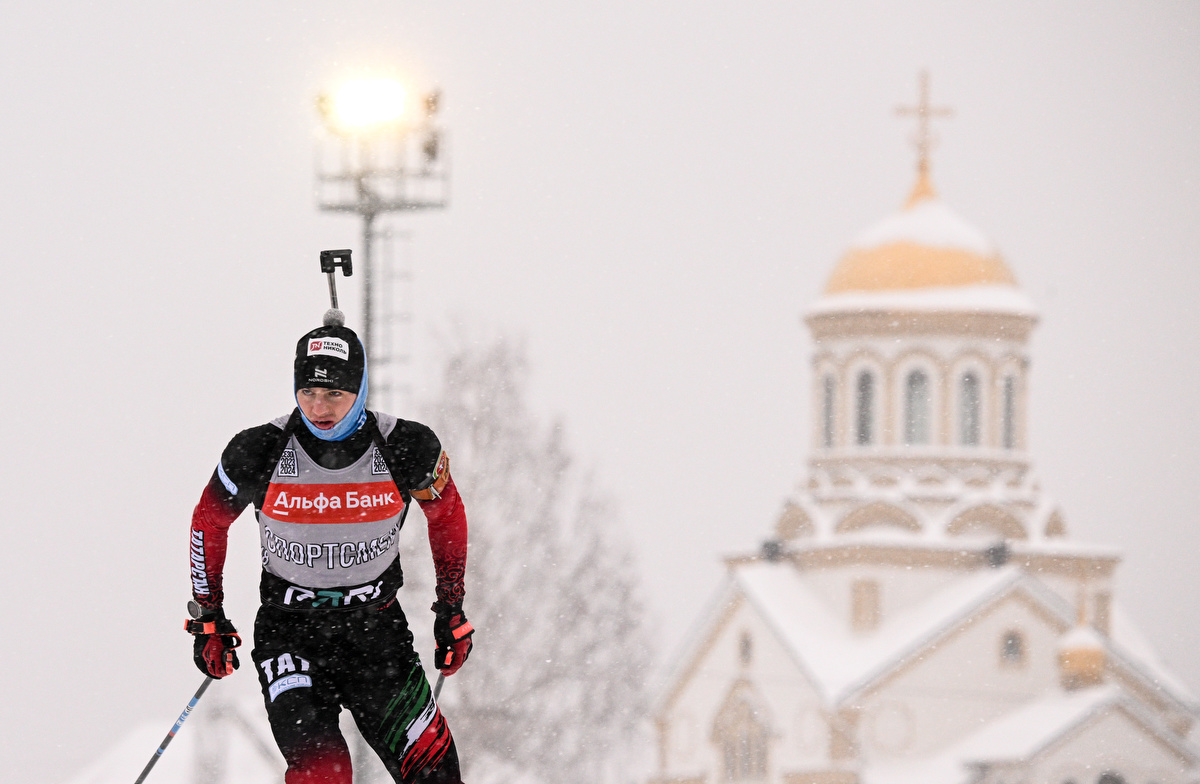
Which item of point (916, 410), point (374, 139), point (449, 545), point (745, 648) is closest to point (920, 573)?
point (916, 410)

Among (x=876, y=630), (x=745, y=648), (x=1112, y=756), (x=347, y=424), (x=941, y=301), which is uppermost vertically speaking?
(x=941, y=301)

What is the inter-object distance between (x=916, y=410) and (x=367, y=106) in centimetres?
3829

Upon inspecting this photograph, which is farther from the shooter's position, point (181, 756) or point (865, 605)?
point (865, 605)

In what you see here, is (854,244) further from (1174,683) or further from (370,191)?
(370,191)

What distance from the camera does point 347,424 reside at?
6.18 m

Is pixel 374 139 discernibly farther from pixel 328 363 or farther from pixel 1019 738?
pixel 1019 738

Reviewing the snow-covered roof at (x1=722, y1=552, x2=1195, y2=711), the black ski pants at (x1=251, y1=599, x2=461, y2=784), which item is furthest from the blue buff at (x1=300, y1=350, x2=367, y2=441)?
the snow-covered roof at (x1=722, y1=552, x2=1195, y2=711)

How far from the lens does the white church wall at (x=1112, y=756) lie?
167 ft

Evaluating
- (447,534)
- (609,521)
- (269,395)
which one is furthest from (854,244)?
(447,534)

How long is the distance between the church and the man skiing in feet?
158

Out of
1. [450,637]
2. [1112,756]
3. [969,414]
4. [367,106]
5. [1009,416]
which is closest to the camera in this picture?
[450,637]

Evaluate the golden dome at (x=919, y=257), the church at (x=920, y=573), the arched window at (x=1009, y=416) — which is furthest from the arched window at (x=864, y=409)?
the arched window at (x=1009, y=416)

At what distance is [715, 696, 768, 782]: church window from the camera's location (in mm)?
57656

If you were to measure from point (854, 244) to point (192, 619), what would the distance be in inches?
2139
